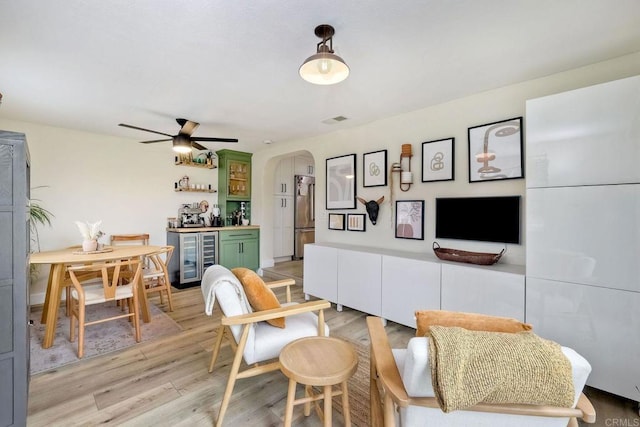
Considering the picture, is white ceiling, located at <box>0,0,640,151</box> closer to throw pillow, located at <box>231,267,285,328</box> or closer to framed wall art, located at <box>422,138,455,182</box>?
framed wall art, located at <box>422,138,455,182</box>

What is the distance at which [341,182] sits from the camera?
4039mm

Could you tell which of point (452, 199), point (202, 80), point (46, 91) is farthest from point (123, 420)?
point (452, 199)

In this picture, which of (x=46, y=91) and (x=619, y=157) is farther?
(x=46, y=91)

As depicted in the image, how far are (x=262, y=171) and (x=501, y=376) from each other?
5.04 m

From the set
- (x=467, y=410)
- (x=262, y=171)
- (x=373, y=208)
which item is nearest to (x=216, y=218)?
(x=262, y=171)

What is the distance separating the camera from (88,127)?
3859 millimetres

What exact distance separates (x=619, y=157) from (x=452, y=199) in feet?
4.27

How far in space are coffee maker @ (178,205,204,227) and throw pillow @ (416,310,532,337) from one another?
4.69 metres

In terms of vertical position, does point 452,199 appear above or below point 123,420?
above

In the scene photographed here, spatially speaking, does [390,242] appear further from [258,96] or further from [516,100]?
[258,96]

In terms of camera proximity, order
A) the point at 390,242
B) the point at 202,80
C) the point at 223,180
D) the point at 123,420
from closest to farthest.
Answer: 1. the point at 123,420
2. the point at 202,80
3. the point at 390,242
4. the point at 223,180

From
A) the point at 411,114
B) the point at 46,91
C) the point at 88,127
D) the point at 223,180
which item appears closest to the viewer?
the point at 46,91

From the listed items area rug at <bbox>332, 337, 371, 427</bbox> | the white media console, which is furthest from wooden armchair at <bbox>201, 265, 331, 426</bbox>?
the white media console

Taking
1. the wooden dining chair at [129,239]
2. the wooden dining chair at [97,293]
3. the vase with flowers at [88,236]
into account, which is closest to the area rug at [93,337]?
the wooden dining chair at [97,293]
